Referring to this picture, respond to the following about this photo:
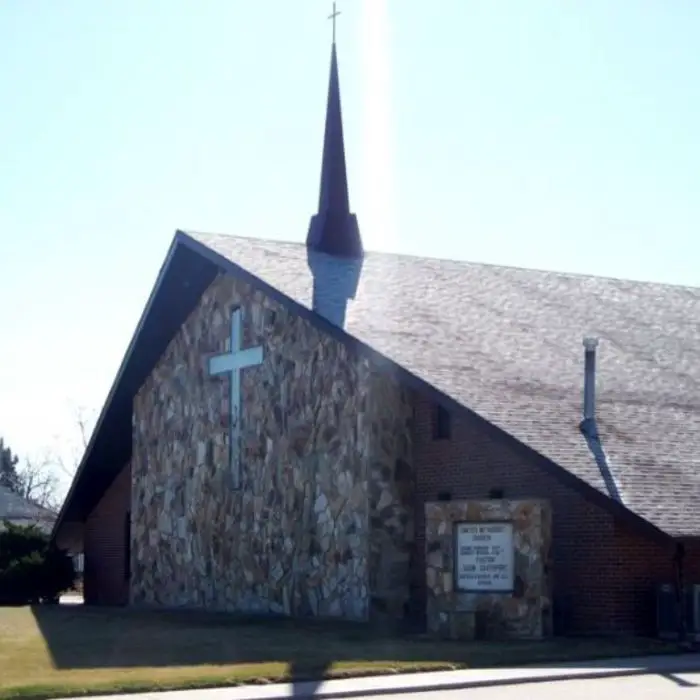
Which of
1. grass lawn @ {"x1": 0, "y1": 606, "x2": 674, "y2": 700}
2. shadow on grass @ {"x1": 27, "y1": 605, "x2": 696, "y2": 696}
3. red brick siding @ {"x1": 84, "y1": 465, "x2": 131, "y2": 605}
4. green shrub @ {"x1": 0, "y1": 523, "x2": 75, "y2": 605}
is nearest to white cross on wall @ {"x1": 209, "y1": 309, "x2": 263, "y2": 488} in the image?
grass lawn @ {"x1": 0, "y1": 606, "x2": 674, "y2": 700}

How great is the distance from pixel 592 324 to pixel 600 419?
238 inches

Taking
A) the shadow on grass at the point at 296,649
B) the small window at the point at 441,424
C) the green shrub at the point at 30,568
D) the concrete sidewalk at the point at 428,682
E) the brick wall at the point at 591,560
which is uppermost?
the small window at the point at 441,424

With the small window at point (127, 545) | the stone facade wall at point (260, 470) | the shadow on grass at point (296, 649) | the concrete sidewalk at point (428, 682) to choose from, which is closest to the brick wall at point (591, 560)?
the shadow on grass at point (296, 649)

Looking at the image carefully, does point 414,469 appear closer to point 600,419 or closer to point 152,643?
point 600,419

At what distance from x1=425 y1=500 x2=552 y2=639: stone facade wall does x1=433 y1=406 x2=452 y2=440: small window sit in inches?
108

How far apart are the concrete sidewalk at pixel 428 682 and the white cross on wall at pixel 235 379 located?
13.0m

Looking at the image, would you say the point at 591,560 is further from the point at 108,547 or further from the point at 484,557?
the point at 108,547

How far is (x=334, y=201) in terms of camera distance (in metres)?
33.1

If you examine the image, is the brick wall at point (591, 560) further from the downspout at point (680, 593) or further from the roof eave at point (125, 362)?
the roof eave at point (125, 362)

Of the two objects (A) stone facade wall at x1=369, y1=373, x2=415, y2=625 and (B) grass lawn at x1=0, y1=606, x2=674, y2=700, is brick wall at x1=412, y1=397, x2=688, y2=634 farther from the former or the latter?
(A) stone facade wall at x1=369, y1=373, x2=415, y2=625

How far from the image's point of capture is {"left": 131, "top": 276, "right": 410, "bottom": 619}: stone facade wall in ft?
84.3

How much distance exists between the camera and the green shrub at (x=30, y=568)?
37781 mm

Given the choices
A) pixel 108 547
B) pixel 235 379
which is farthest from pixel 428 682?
pixel 108 547

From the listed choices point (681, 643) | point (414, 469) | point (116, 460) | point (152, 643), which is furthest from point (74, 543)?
point (681, 643)
